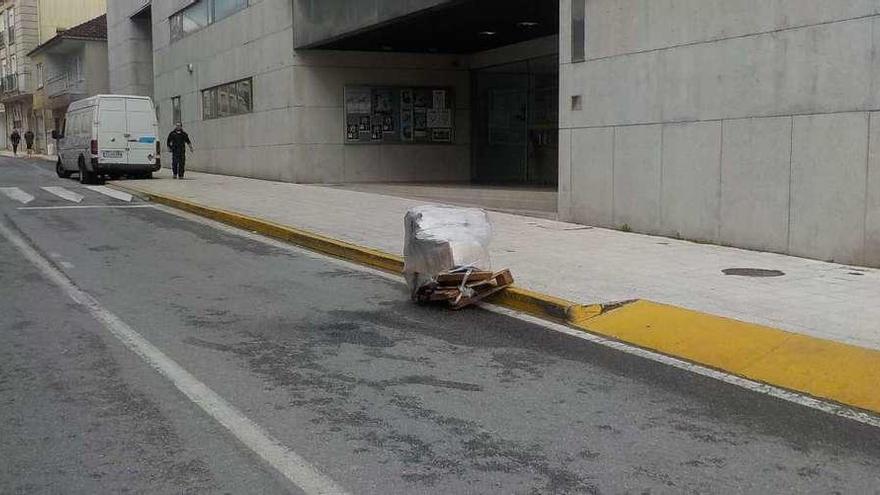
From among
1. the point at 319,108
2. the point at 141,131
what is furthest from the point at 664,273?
the point at 141,131

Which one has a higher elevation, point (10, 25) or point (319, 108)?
point (10, 25)

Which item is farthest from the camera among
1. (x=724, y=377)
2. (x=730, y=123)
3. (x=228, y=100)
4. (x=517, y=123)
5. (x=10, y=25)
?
(x=10, y=25)

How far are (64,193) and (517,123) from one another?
11.3 m

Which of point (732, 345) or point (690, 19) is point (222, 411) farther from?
point (690, 19)

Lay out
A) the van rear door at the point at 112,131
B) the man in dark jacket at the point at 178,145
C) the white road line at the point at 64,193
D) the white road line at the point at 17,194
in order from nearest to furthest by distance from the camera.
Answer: the white road line at the point at 17,194 < the white road line at the point at 64,193 < the van rear door at the point at 112,131 < the man in dark jacket at the point at 178,145

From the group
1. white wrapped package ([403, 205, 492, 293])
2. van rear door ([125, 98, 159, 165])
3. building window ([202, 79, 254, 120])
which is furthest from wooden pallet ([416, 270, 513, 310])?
building window ([202, 79, 254, 120])

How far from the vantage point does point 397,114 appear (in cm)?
2352

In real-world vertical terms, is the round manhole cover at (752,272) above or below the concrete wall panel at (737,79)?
below

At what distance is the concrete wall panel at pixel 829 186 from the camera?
30.4 feet

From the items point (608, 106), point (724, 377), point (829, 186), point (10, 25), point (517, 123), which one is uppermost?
point (10, 25)

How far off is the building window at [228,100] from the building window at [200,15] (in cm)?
226

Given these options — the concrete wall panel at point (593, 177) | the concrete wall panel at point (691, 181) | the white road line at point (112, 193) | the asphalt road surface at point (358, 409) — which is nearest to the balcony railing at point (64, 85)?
the white road line at point (112, 193)

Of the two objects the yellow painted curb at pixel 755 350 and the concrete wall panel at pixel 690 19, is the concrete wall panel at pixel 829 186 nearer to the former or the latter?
the concrete wall panel at pixel 690 19

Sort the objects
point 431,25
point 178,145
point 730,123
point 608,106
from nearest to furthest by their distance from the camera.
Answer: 1. point 730,123
2. point 608,106
3. point 431,25
4. point 178,145
